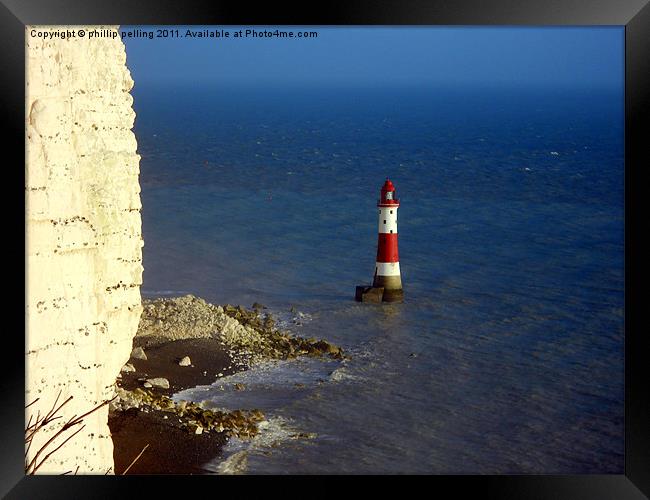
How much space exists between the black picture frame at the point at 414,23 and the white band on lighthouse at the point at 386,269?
1438cm

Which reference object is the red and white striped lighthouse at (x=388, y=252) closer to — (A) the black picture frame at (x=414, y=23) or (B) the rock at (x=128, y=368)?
(B) the rock at (x=128, y=368)

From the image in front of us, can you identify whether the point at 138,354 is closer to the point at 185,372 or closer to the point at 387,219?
the point at 185,372

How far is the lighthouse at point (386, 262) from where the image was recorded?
68.9 ft

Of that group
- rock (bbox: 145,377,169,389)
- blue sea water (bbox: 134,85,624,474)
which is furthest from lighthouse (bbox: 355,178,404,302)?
rock (bbox: 145,377,169,389)

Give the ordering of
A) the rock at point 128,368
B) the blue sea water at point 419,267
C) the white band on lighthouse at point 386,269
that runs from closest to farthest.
Result: the rock at point 128,368, the blue sea water at point 419,267, the white band on lighthouse at point 386,269

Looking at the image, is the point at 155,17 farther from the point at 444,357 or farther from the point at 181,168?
the point at 181,168

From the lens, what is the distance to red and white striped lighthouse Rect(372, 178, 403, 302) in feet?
68.8

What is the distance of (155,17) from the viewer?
662cm

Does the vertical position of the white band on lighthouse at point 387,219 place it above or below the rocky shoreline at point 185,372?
above

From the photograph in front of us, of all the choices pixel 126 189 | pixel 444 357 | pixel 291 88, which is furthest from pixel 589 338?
pixel 291 88

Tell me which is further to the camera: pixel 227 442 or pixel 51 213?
pixel 227 442

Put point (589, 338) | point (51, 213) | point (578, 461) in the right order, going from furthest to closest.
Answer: point (589, 338) < point (578, 461) < point (51, 213)

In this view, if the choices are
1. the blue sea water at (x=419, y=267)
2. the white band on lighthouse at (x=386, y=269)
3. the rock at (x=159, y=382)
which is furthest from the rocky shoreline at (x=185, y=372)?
the white band on lighthouse at (x=386, y=269)

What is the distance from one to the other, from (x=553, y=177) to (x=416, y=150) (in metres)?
6.22
